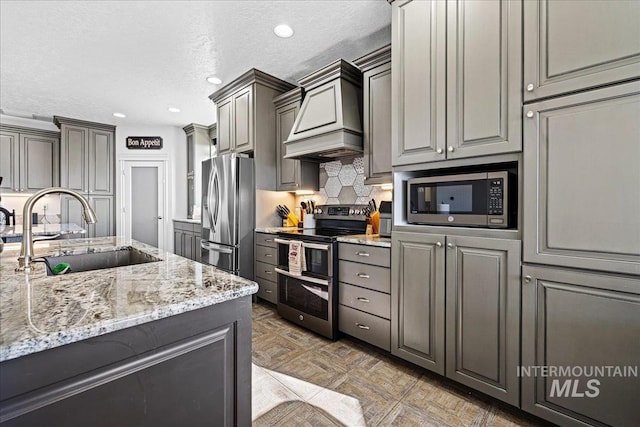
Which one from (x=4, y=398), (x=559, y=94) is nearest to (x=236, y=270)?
(x=4, y=398)

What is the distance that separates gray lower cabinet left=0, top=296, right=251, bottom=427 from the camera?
1.93 feet

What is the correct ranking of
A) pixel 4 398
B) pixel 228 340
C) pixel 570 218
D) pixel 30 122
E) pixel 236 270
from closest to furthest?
pixel 4 398, pixel 228 340, pixel 570 218, pixel 236 270, pixel 30 122

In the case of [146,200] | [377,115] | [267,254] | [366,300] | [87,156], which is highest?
[87,156]

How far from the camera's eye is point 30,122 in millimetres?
5211

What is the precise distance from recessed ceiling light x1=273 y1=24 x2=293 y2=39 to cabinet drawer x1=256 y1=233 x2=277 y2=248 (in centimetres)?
190

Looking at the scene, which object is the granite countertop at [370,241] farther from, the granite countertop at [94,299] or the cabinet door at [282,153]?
the granite countertop at [94,299]

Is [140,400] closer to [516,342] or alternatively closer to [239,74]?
[516,342]

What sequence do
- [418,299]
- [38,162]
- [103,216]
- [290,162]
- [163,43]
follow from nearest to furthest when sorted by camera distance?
[418,299] < [163,43] < [290,162] < [38,162] < [103,216]

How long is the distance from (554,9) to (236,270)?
125 inches

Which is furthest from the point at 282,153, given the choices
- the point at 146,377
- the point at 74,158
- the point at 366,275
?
the point at 74,158

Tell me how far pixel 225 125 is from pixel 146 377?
142 inches

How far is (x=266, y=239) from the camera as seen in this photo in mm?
3256

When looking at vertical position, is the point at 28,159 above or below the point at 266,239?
above

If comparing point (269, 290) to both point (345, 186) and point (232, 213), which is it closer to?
point (232, 213)
